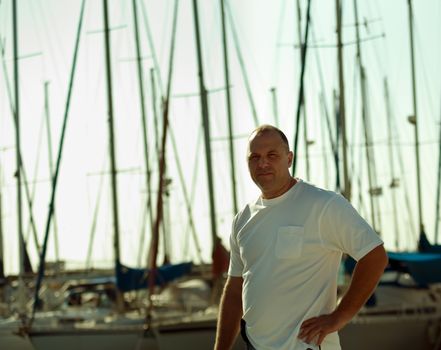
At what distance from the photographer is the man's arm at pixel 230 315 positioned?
3.98 m

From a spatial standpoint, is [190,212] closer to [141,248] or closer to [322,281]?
[141,248]

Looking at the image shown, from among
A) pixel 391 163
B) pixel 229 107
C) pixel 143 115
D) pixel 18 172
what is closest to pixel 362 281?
pixel 18 172

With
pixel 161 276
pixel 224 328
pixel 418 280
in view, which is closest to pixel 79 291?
pixel 161 276

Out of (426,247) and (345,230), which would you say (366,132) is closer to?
(426,247)

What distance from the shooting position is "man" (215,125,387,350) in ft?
11.5

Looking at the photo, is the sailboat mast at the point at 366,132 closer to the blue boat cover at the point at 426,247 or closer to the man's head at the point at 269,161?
the blue boat cover at the point at 426,247

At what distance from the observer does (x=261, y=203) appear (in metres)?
3.82

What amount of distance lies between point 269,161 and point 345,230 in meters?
0.40

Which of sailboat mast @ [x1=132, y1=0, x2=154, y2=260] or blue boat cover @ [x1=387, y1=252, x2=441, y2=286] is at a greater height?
sailboat mast @ [x1=132, y1=0, x2=154, y2=260]

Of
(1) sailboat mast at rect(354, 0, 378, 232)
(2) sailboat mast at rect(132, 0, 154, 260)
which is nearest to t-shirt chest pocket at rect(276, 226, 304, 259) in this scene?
(2) sailboat mast at rect(132, 0, 154, 260)

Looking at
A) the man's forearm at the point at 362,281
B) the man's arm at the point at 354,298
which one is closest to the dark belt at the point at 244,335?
the man's arm at the point at 354,298

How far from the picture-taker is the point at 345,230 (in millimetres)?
3508

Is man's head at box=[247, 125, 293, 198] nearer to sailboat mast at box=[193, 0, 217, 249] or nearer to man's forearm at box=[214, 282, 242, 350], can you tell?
man's forearm at box=[214, 282, 242, 350]

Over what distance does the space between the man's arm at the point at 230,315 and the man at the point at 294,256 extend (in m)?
0.16
